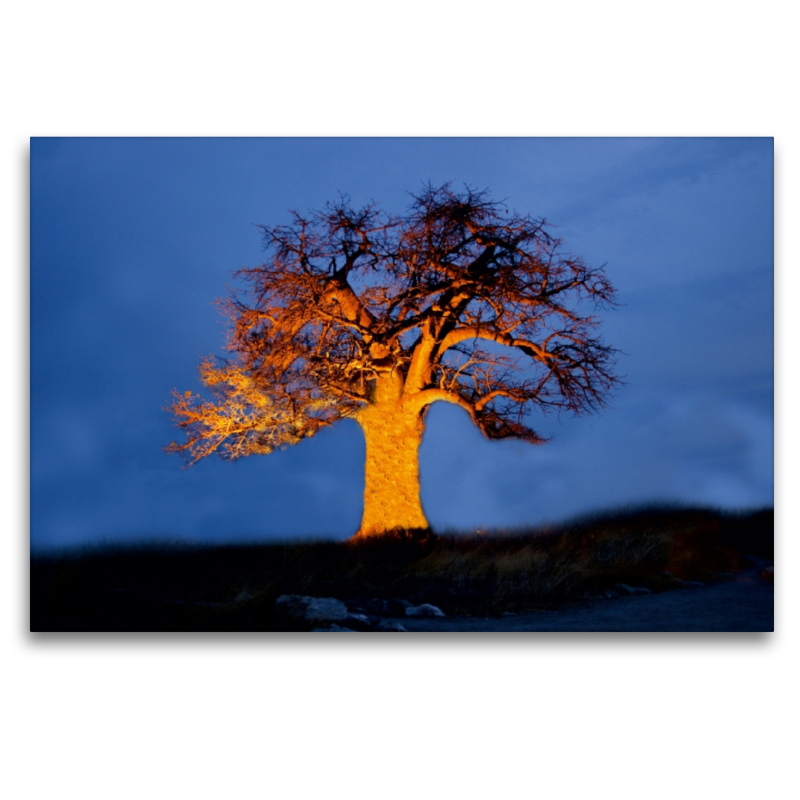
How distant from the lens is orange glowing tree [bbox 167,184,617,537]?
19.0ft

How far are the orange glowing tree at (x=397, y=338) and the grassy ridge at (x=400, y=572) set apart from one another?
630 millimetres

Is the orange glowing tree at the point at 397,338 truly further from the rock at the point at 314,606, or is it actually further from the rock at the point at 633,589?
the rock at the point at 633,589

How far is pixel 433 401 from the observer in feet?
20.6

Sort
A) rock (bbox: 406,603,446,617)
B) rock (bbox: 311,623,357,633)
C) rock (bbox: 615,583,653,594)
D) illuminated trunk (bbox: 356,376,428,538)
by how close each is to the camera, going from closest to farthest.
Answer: rock (bbox: 311,623,357,633), rock (bbox: 406,603,446,617), rock (bbox: 615,583,653,594), illuminated trunk (bbox: 356,376,428,538)

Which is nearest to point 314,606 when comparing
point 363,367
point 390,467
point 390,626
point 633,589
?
point 390,626

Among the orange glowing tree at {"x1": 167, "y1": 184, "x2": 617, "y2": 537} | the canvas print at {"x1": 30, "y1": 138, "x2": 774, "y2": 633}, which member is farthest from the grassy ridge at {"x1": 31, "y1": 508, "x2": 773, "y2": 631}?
the orange glowing tree at {"x1": 167, "y1": 184, "x2": 617, "y2": 537}

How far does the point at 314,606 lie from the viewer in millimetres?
5227

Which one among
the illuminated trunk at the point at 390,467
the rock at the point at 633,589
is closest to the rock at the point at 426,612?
the illuminated trunk at the point at 390,467

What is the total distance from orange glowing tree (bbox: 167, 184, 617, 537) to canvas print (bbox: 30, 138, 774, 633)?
0.04 m

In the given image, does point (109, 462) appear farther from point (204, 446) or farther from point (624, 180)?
point (624, 180)

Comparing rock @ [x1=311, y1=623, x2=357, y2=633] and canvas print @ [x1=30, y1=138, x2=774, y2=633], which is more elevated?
canvas print @ [x1=30, y1=138, x2=774, y2=633]

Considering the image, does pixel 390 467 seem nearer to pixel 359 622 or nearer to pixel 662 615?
pixel 359 622

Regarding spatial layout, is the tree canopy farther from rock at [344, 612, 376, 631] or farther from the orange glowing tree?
rock at [344, 612, 376, 631]

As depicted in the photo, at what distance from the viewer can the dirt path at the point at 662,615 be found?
5.16 meters
